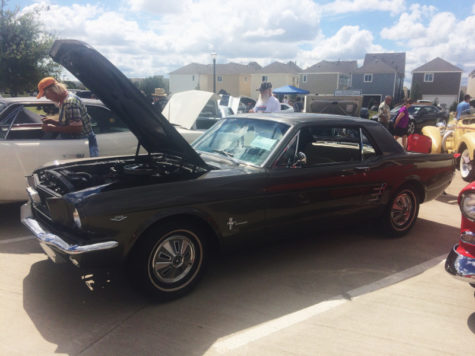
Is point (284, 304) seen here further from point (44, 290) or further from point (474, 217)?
point (44, 290)

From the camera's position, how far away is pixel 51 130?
5.09m

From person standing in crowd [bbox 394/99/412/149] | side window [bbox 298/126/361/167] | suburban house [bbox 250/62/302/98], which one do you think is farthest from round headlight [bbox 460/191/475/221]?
Result: suburban house [bbox 250/62/302/98]

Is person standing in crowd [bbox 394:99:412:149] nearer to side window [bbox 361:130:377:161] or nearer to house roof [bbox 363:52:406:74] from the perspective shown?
side window [bbox 361:130:377:161]

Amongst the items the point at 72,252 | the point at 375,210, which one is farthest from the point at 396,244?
the point at 72,252

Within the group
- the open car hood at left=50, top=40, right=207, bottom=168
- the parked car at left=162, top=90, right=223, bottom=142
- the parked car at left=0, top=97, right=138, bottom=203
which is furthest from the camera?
the parked car at left=162, top=90, right=223, bottom=142

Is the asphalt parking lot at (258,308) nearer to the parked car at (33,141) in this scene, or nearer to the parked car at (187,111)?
the parked car at (33,141)

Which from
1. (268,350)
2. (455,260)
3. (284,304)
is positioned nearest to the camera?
(268,350)

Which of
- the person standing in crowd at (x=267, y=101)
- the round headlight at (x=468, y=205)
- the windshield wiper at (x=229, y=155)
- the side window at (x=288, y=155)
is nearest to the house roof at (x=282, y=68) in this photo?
the person standing in crowd at (x=267, y=101)

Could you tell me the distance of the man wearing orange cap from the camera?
495cm

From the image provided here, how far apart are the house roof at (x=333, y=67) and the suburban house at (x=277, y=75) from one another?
10.1 ft

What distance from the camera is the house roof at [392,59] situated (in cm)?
5778

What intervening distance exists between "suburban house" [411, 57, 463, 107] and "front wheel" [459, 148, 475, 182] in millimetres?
52718

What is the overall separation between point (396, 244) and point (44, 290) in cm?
397

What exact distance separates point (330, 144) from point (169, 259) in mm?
2486
